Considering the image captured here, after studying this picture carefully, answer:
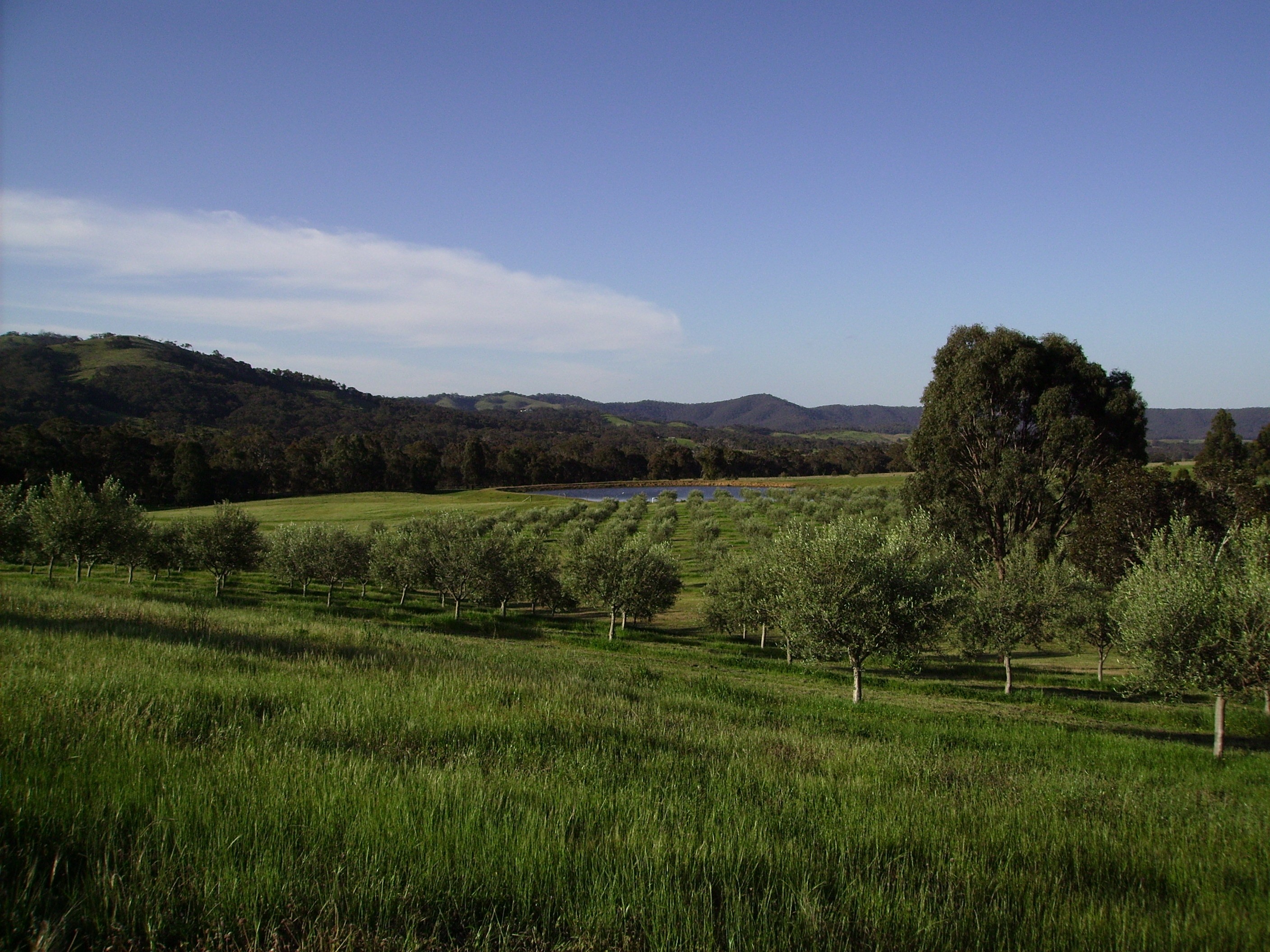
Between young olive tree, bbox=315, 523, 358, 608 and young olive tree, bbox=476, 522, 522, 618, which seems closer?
young olive tree, bbox=476, 522, 522, 618

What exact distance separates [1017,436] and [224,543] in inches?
2034

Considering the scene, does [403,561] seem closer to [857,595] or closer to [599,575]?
[599,575]

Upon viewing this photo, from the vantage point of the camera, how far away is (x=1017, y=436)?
42906mm

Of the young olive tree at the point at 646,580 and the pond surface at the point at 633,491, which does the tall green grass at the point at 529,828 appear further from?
the pond surface at the point at 633,491

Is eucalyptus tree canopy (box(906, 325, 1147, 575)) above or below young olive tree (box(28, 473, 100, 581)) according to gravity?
above

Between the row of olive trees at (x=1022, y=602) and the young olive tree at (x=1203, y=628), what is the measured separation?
34 mm

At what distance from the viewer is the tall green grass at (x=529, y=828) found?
3875 millimetres

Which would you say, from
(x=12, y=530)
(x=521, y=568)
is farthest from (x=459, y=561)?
(x=12, y=530)

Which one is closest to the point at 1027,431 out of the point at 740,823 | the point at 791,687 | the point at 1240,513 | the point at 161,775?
the point at 1240,513

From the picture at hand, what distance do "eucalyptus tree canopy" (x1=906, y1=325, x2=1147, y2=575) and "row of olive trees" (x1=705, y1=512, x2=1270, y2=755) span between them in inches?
244

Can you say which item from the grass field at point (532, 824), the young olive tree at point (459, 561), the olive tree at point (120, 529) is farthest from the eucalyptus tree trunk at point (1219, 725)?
the olive tree at point (120, 529)

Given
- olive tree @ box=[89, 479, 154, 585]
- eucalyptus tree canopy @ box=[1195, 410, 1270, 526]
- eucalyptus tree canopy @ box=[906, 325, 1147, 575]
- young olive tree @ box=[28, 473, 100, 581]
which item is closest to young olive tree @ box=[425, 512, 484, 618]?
olive tree @ box=[89, 479, 154, 585]

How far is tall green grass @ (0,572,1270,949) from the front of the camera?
388cm

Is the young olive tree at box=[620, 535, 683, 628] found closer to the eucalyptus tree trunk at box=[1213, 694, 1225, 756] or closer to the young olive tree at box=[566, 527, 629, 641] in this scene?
the young olive tree at box=[566, 527, 629, 641]
